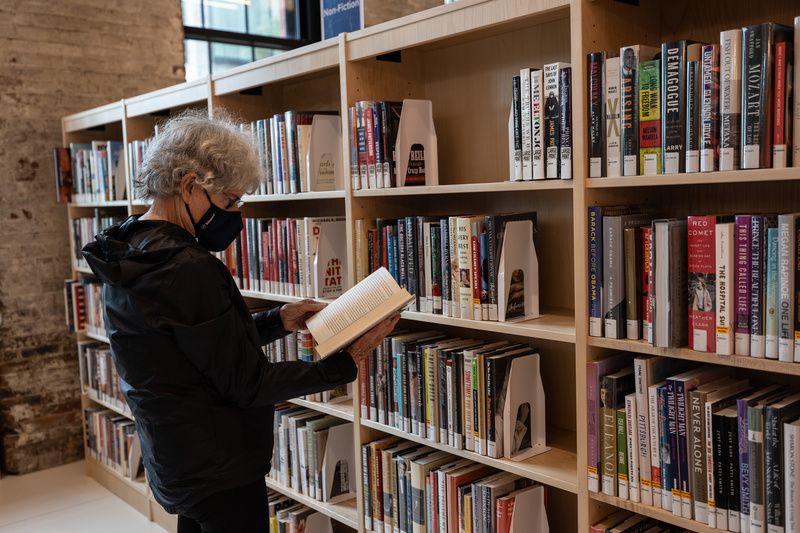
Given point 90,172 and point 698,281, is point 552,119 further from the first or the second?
point 90,172

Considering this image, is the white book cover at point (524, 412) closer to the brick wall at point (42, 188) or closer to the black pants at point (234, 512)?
the black pants at point (234, 512)

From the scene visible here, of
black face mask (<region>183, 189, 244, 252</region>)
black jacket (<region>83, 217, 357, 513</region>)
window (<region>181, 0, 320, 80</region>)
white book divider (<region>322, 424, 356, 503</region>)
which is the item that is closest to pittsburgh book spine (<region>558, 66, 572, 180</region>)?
black jacket (<region>83, 217, 357, 513</region>)

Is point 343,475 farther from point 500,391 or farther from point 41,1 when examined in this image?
point 41,1

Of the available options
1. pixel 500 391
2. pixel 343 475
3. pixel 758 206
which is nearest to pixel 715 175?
pixel 758 206

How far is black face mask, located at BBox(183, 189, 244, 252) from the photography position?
190 cm

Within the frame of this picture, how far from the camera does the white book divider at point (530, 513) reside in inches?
81.8

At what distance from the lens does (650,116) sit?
164cm

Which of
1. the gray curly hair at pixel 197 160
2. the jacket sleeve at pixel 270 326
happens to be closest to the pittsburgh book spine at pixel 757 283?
the gray curly hair at pixel 197 160

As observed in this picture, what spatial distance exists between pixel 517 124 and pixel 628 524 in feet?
3.45

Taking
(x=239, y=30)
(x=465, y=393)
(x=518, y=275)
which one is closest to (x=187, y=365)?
(x=465, y=393)

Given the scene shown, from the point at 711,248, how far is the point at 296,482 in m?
1.92

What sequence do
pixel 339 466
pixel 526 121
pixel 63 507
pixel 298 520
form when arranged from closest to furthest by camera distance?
1. pixel 526 121
2. pixel 339 466
3. pixel 298 520
4. pixel 63 507

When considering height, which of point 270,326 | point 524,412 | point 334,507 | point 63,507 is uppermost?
point 270,326

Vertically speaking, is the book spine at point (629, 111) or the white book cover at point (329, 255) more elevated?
the book spine at point (629, 111)
